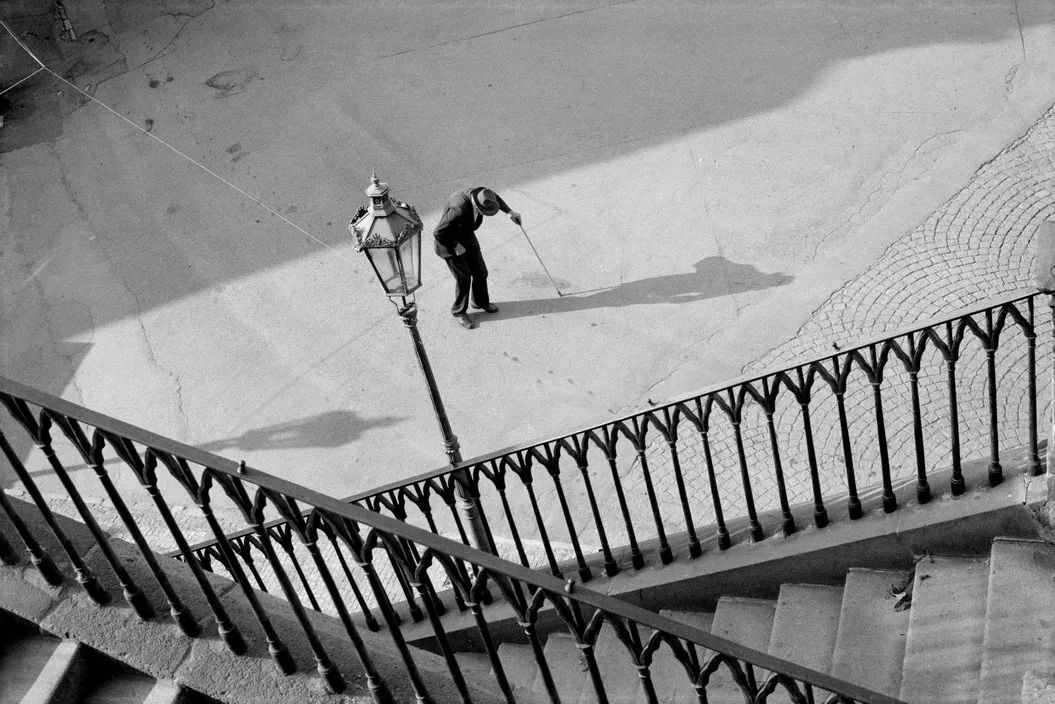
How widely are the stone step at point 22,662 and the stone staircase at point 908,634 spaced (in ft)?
6.14

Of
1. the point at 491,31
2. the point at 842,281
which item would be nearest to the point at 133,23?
the point at 491,31

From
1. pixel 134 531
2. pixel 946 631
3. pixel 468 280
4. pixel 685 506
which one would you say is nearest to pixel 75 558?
pixel 134 531

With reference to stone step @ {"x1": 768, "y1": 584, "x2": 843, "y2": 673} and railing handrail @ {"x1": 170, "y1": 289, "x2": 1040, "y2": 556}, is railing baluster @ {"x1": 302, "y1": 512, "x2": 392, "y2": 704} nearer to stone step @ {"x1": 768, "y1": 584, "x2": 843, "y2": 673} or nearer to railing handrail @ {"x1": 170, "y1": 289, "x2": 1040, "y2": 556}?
railing handrail @ {"x1": 170, "y1": 289, "x2": 1040, "y2": 556}

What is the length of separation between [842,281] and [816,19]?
490 centimetres

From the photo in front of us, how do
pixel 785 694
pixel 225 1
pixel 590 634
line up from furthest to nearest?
pixel 225 1 → pixel 785 694 → pixel 590 634

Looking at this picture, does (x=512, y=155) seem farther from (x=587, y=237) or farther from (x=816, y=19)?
(x=816, y=19)

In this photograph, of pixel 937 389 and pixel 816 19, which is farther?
pixel 816 19

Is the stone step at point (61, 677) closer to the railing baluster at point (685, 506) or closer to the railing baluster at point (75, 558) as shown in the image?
the railing baluster at point (75, 558)

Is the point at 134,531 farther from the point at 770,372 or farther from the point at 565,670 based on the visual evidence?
the point at 565,670

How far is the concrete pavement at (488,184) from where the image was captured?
34.2 feet

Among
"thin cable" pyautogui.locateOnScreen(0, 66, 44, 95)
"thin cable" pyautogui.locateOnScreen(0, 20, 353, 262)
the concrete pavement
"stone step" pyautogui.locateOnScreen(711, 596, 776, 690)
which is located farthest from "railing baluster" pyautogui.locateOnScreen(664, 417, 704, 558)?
"thin cable" pyautogui.locateOnScreen(0, 66, 44, 95)

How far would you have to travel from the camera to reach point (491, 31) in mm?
15391

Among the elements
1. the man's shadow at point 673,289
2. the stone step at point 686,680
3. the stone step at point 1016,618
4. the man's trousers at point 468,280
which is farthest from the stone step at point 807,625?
the man's trousers at point 468,280

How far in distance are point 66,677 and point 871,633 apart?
3595 mm
